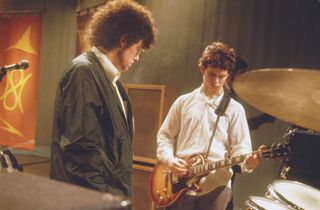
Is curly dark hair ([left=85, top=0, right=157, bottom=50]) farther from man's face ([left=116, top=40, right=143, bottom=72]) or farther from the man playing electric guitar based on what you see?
the man playing electric guitar

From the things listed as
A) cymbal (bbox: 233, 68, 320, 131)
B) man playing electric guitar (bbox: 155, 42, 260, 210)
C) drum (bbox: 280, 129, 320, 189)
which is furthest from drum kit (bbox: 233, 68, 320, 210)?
man playing electric guitar (bbox: 155, 42, 260, 210)

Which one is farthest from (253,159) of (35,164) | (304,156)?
(35,164)

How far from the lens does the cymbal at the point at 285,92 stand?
1044 mm

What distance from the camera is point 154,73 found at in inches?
185

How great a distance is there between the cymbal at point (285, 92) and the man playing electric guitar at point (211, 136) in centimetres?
107

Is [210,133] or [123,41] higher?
[123,41]

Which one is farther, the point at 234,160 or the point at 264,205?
the point at 234,160

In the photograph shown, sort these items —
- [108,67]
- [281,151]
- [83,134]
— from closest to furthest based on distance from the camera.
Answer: [83,134]
[108,67]
[281,151]

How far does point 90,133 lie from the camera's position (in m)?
1.43

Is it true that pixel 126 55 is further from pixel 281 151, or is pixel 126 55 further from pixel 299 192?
pixel 299 192

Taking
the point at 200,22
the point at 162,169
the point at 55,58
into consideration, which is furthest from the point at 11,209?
the point at 55,58

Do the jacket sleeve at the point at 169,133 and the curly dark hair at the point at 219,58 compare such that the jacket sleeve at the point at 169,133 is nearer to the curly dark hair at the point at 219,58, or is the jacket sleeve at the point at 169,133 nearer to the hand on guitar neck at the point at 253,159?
the curly dark hair at the point at 219,58

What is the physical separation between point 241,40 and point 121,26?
2432mm

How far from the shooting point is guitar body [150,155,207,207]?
2.49 metres
